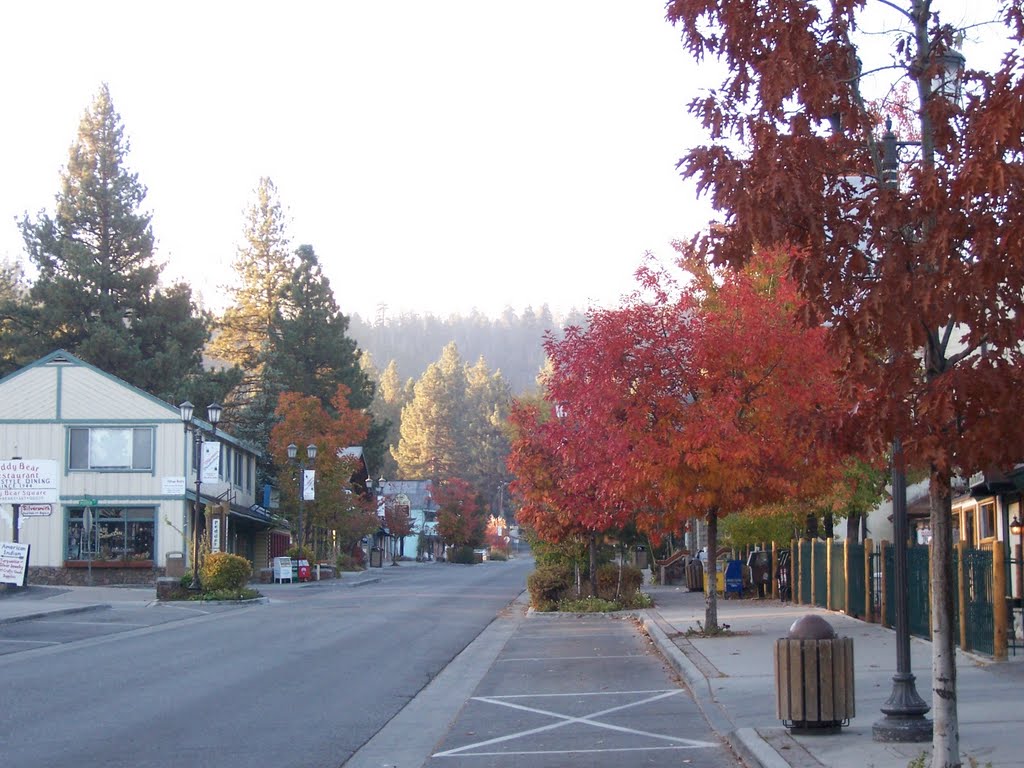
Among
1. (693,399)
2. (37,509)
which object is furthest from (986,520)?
(37,509)

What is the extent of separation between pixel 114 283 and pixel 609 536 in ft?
125

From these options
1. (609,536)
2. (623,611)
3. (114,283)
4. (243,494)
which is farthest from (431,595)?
(114,283)

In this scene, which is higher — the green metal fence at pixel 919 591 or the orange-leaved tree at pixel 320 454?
the orange-leaved tree at pixel 320 454

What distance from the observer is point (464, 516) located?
9694cm

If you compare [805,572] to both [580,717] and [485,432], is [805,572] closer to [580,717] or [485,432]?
[580,717]

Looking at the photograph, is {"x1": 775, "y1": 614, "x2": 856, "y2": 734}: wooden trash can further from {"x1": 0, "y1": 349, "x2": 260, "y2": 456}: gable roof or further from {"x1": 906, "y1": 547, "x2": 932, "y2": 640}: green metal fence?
{"x1": 0, "y1": 349, "x2": 260, "y2": 456}: gable roof

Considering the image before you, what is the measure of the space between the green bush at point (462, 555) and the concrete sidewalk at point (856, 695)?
7592 cm

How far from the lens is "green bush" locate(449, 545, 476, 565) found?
Answer: 97750 millimetres

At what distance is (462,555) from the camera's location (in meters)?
97.7

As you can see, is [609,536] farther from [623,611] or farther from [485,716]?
[485,716]

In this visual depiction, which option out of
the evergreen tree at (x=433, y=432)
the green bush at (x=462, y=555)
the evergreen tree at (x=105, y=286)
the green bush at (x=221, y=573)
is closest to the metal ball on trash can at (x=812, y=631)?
the green bush at (x=221, y=573)

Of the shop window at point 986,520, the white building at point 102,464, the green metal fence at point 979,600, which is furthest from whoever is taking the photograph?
the white building at point 102,464

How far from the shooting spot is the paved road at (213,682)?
10383 millimetres

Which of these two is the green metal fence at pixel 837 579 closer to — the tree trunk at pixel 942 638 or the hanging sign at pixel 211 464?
the tree trunk at pixel 942 638
